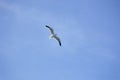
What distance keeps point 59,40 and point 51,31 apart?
298cm

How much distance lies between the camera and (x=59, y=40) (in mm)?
45719

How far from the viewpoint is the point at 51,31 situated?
143 feet
